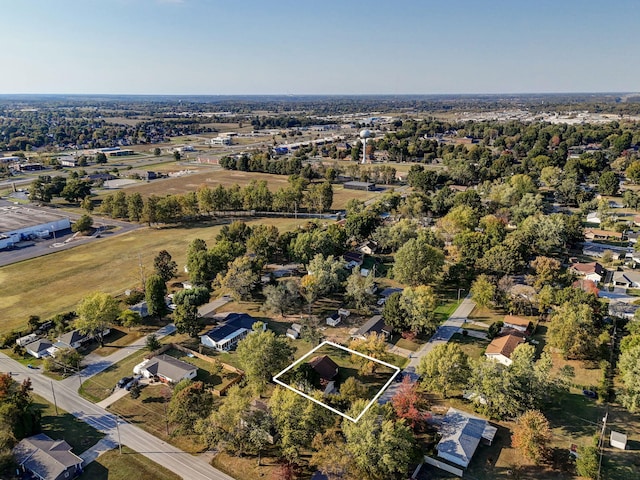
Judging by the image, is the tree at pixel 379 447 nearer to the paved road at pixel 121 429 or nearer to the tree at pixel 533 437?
the tree at pixel 533 437

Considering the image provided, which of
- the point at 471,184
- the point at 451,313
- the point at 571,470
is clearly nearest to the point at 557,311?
the point at 451,313

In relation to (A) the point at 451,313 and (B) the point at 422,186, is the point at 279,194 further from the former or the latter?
(A) the point at 451,313

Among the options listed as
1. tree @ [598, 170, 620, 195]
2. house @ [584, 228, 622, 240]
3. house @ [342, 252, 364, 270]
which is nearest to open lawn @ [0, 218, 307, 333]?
house @ [342, 252, 364, 270]

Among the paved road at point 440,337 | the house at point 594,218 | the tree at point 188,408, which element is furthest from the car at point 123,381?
the house at point 594,218

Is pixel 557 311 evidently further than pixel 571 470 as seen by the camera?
Yes

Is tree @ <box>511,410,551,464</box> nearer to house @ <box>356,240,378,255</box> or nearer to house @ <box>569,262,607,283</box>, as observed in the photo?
house @ <box>569,262,607,283</box>

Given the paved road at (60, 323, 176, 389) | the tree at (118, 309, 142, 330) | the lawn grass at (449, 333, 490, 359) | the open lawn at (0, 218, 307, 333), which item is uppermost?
the tree at (118, 309, 142, 330)
